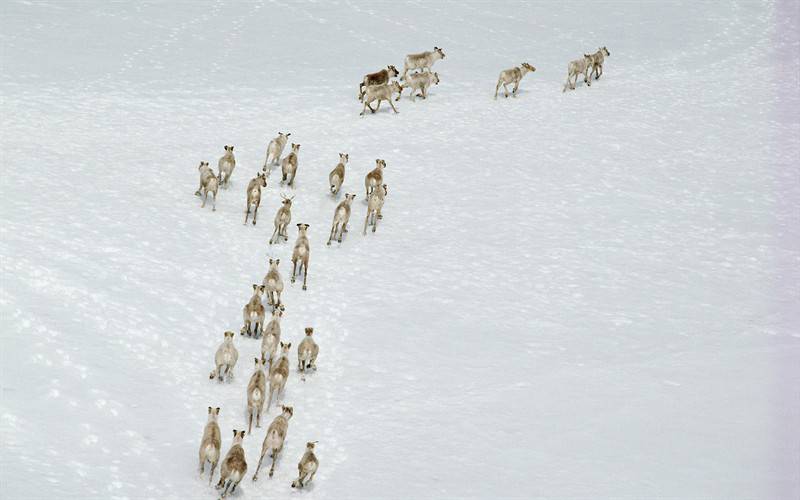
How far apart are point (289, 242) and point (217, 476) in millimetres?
7665

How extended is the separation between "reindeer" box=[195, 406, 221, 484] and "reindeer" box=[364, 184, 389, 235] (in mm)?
8583

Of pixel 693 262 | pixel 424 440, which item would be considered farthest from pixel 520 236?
pixel 424 440

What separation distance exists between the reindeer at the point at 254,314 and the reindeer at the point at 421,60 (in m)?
15.2

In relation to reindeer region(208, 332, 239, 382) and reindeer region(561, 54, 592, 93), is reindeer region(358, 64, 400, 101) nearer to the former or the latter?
reindeer region(561, 54, 592, 93)

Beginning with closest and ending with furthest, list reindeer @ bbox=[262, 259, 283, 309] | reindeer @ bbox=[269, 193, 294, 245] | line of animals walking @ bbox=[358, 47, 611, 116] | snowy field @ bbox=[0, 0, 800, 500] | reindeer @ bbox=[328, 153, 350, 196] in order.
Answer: snowy field @ bbox=[0, 0, 800, 500] → reindeer @ bbox=[262, 259, 283, 309] → reindeer @ bbox=[269, 193, 294, 245] → reindeer @ bbox=[328, 153, 350, 196] → line of animals walking @ bbox=[358, 47, 611, 116]

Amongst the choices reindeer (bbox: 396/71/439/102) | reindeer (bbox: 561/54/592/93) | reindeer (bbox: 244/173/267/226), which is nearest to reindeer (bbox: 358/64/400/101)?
reindeer (bbox: 396/71/439/102)

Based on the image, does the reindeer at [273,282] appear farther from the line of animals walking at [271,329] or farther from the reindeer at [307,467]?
the reindeer at [307,467]

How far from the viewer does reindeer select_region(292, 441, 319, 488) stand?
13945 millimetres

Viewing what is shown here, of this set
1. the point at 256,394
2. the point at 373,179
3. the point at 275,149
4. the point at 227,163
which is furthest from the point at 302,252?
the point at 275,149

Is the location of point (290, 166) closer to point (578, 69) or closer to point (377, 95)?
point (377, 95)

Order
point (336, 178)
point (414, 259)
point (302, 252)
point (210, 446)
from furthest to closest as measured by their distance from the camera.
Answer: point (336, 178)
point (414, 259)
point (302, 252)
point (210, 446)

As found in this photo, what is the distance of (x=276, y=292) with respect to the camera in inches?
746

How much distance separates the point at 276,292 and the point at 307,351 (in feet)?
8.09

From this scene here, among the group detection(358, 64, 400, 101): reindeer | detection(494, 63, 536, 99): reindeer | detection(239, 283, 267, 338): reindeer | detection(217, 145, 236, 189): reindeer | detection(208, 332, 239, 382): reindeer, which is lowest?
detection(208, 332, 239, 382): reindeer
